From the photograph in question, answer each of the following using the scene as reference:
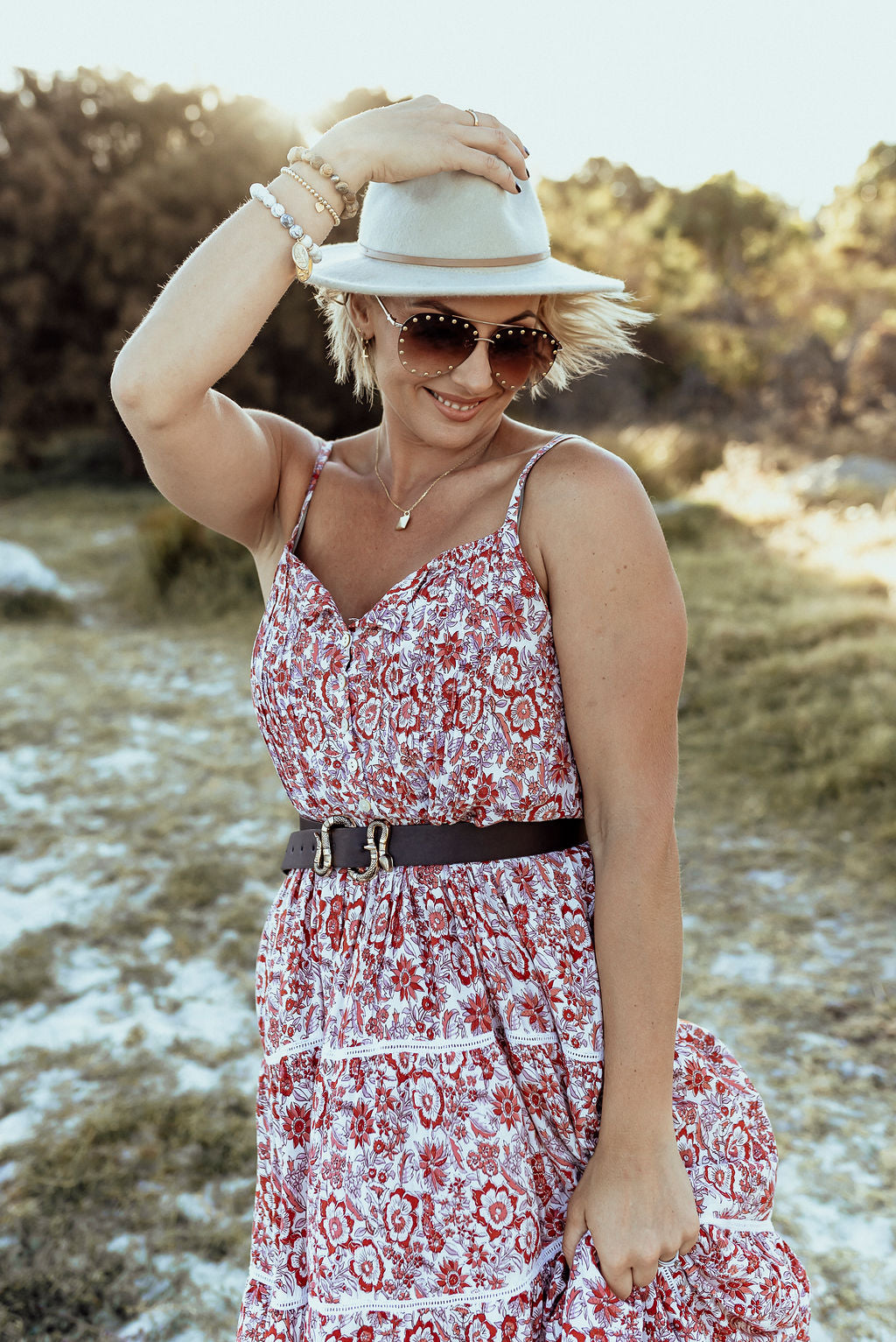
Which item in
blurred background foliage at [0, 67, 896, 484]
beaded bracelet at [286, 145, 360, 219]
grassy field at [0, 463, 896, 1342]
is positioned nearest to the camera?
beaded bracelet at [286, 145, 360, 219]

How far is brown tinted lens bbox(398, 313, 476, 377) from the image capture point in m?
1.38

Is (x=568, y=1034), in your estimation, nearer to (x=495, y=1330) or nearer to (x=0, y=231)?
(x=495, y=1330)

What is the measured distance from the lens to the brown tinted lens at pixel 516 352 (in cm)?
140

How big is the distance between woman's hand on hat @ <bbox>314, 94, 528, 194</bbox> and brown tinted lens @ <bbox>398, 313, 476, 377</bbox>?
181 mm

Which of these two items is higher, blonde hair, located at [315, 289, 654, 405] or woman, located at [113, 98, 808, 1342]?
blonde hair, located at [315, 289, 654, 405]

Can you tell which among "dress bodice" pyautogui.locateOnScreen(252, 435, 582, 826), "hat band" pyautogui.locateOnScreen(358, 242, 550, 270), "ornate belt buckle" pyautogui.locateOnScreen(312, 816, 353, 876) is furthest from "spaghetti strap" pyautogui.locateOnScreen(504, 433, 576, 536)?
"ornate belt buckle" pyautogui.locateOnScreen(312, 816, 353, 876)

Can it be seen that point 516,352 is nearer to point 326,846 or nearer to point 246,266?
point 246,266

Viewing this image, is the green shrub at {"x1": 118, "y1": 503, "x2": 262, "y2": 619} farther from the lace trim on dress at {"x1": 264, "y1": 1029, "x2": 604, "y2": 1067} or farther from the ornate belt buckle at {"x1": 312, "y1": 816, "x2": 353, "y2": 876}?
the lace trim on dress at {"x1": 264, "y1": 1029, "x2": 604, "y2": 1067}

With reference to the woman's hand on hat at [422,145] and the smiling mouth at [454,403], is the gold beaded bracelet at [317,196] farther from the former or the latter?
the smiling mouth at [454,403]

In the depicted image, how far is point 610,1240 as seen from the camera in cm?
124

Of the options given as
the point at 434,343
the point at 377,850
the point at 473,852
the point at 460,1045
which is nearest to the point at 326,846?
the point at 377,850

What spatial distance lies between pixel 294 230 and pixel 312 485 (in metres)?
0.40

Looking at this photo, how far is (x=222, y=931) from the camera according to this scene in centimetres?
374

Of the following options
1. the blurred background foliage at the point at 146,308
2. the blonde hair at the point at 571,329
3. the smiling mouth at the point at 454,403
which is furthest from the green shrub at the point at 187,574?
the smiling mouth at the point at 454,403
